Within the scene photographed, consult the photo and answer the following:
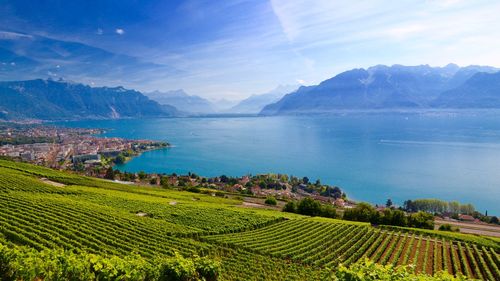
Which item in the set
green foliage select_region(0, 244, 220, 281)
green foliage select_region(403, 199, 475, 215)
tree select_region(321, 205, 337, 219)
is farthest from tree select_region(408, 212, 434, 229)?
green foliage select_region(0, 244, 220, 281)

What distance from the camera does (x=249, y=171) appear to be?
405 ft

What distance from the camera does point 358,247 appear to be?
3098 cm

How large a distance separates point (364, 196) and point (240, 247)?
76.7m

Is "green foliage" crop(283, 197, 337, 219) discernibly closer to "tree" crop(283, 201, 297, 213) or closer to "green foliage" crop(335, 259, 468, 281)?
"tree" crop(283, 201, 297, 213)

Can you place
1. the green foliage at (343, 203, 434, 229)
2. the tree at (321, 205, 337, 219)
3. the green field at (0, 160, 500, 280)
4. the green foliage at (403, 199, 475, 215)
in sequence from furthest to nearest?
the green foliage at (403, 199, 475, 215) → the tree at (321, 205, 337, 219) → the green foliage at (343, 203, 434, 229) → the green field at (0, 160, 500, 280)

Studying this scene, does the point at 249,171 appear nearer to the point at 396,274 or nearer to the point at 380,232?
the point at 380,232

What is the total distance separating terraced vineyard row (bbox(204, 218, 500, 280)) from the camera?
26.5 meters

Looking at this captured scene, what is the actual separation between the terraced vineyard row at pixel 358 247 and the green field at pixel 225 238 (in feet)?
0.30

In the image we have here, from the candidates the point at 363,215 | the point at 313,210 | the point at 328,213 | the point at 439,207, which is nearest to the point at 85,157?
the point at 313,210

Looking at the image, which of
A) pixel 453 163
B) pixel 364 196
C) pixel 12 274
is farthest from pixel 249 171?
pixel 12 274

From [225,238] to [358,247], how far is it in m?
13.0

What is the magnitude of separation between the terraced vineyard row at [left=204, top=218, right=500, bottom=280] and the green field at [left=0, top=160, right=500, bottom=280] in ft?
0.30

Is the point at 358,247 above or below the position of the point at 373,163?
below

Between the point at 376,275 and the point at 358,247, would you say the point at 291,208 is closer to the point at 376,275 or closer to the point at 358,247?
the point at 358,247
